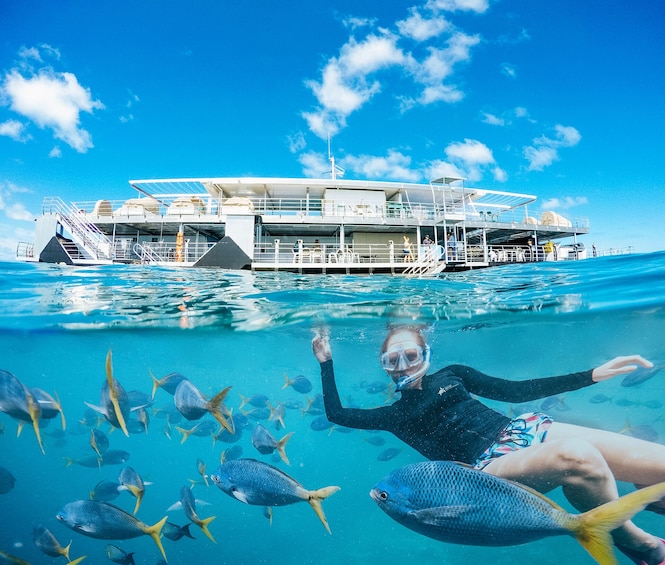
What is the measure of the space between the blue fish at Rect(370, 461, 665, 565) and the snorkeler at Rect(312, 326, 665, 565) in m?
1.28

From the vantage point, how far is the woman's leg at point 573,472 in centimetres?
392

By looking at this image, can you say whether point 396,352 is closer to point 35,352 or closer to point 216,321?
point 216,321

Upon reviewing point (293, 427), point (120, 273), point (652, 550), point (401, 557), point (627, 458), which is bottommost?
point (293, 427)

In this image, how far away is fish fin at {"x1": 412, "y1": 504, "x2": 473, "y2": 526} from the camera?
3.14 metres

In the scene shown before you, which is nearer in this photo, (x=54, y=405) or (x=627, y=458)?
(x=627, y=458)

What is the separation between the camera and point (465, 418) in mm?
4953

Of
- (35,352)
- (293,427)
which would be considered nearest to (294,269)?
(35,352)

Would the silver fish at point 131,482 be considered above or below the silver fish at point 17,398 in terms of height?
below

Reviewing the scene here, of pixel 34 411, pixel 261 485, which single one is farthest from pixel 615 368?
pixel 34 411

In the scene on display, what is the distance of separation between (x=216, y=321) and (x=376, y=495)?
26.0 feet

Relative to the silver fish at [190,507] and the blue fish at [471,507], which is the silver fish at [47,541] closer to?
the silver fish at [190,507]

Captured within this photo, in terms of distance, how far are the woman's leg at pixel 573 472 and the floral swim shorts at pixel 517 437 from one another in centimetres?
10

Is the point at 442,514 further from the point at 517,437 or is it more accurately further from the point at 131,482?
the point at 131,482

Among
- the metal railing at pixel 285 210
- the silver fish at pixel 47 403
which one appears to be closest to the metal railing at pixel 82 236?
the metal railing at pixel 285 210
